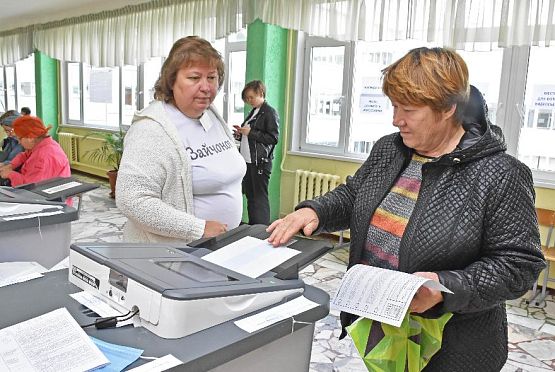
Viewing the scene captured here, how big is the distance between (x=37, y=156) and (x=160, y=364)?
2583 millimetres

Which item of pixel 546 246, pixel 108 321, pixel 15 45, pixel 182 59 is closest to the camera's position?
pixel 108 321

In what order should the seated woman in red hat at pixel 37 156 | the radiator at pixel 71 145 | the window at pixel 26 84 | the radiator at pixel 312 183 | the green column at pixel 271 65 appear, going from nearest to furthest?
1. the seated woman in red hat at pixel 37 156
2. the radiator at pixel 312 183
3. the green column at pixel 271 65
4. the radiator at pixel 71 145
5. the window at pixel 26 84

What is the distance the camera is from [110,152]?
6715mm

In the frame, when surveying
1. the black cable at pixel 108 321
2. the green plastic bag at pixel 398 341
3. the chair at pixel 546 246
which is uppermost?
the black cable at pixel 108 321

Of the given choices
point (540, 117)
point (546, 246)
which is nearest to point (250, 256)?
point (546, 246)

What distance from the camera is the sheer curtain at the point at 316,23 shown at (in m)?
3.06

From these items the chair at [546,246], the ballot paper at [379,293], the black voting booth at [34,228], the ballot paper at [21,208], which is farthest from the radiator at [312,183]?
the ballot paper at [379,293]

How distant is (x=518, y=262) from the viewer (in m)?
1.01

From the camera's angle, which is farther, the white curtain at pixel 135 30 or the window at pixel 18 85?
the window at pixel 18 85

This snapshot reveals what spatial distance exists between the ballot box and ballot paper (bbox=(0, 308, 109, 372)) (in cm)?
4

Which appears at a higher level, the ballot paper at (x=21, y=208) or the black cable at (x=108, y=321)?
the black cable at (x=108, y=321)

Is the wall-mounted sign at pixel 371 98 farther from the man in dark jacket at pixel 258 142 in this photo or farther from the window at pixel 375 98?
the man in dark jacket at pixel 258 142

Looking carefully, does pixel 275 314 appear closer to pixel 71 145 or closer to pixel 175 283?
pixel 175 283

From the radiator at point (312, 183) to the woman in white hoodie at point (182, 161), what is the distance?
8.70ft
